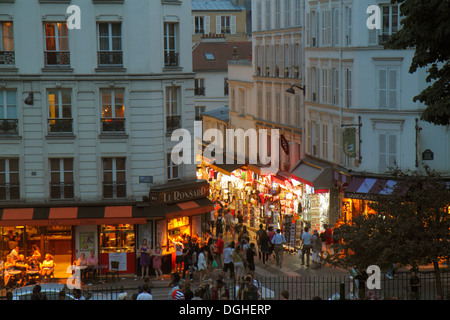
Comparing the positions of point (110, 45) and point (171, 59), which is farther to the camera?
point (171, 59)

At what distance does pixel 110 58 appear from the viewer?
3719 cm

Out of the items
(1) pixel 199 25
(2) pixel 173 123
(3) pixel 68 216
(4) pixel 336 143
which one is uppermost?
(1) pixel 199 25

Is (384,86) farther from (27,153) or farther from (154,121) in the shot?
Answer: (27,153)

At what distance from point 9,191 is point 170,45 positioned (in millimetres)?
9468

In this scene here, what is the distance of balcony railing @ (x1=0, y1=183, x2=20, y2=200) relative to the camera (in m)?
36.9

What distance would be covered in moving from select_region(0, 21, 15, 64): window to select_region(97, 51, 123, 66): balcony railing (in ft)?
12.1

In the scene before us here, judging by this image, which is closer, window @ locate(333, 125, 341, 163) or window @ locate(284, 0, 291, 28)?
window @ locate(333, 125, 341, 163)

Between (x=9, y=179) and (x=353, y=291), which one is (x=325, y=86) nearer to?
(x=9, y=179)

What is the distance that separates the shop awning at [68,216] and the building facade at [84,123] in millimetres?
60

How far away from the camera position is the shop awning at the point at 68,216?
3609 cm

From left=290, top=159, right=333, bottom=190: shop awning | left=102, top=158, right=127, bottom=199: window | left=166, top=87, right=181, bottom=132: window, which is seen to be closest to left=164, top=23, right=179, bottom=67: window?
left=166, top=87, right=181, bottom=132: window

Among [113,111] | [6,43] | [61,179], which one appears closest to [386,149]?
[113,111]

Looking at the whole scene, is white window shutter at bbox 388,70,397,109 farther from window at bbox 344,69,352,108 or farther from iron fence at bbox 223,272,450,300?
iron fence at bbox 223,272,450,300
